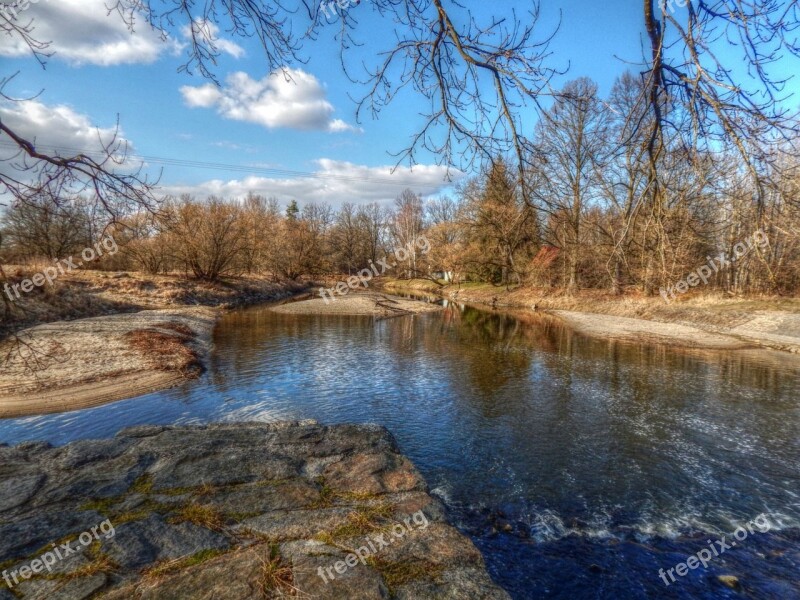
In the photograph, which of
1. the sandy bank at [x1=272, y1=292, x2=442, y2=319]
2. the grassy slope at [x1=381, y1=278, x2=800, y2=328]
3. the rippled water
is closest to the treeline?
the grassy slope at [x1=381, y1=278, x2=800, y2=328]

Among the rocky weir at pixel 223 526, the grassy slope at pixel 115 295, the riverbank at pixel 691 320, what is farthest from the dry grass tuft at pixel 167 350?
the riverbank at pixel 691 320

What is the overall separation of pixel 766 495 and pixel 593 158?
6382mm

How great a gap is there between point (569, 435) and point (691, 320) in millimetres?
18098

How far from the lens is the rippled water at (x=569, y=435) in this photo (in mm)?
5012

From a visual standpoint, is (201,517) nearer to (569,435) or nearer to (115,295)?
(569,435)

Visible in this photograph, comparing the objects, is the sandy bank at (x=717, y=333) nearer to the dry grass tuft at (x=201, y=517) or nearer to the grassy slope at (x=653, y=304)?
the grassy slope at (x=653, y=304)

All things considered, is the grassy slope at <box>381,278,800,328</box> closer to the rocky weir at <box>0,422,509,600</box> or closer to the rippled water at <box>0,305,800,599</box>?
the rippled water at <box>0,305,800,599</box>

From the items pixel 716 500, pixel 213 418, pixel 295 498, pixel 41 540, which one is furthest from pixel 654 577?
pixel 213 418

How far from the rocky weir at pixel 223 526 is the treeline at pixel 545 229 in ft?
8.42

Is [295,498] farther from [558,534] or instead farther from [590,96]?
[590,96]

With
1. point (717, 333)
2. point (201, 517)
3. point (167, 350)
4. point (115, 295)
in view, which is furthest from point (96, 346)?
point (717, 333)

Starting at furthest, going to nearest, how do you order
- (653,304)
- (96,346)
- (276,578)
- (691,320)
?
(653,304) < (691,320) < (96,346) < (276,578)

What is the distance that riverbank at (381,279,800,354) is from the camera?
1780 cm

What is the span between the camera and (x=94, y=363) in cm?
1268
